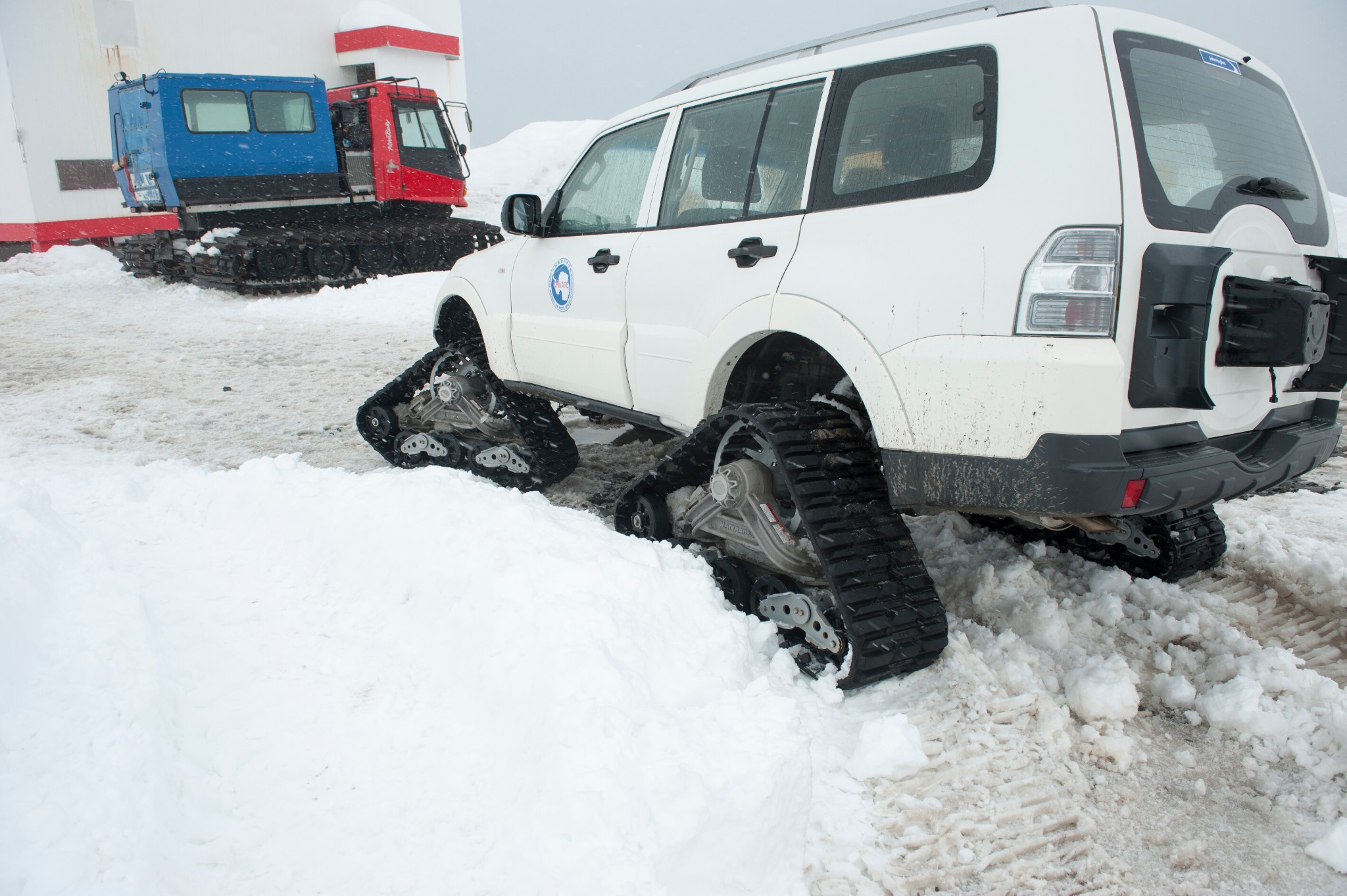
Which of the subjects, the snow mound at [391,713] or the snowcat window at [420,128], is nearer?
the snow mound at [391,713]

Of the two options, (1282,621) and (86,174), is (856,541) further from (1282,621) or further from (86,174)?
(86,174)

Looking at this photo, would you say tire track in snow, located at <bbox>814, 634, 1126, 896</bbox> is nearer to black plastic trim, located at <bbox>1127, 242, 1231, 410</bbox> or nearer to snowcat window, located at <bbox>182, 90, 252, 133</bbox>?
black plastic trim, located at <bbox>1127, 242, 1231, 410</bbox>

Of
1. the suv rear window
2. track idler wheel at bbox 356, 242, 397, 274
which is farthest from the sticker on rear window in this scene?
track idler wheel at bbox 356, 242, 397, 274

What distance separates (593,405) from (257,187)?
12.7 m

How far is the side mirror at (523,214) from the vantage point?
428 cm

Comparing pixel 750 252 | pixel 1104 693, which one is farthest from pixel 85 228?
pixel 1104 693

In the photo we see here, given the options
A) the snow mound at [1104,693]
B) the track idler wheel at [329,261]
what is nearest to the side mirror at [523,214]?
the snow mound at [1104,693]

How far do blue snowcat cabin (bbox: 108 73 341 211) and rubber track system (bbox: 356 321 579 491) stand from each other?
35.3 feet

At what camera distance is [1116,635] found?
10.5 feet

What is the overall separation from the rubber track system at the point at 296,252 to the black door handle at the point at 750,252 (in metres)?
12.0

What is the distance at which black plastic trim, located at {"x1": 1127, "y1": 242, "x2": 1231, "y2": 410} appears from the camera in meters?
2.31

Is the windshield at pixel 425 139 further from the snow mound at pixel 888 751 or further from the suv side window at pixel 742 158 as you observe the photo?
the snow mound at pixel 888 751

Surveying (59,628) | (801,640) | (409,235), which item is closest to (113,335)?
(409,235)

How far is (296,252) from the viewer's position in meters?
13.6
